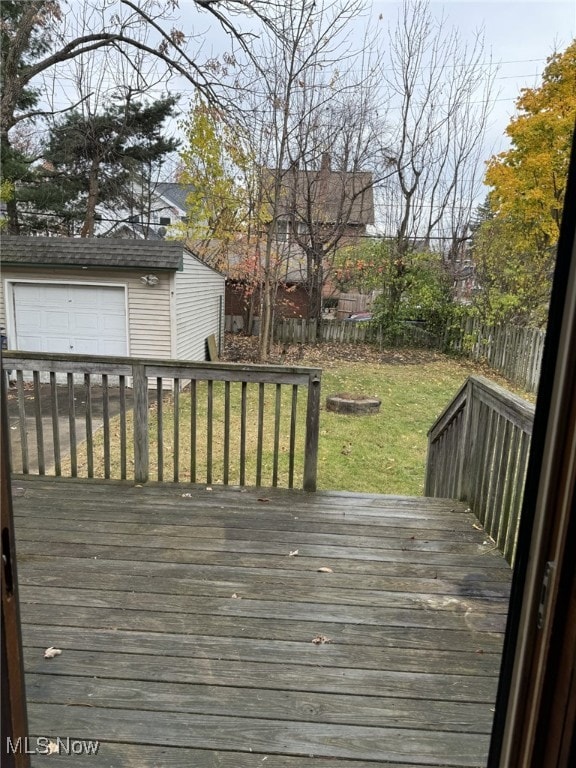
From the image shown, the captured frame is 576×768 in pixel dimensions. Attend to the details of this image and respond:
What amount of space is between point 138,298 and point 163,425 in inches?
157

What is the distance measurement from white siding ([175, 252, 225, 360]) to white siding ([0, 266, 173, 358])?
0.86 feet

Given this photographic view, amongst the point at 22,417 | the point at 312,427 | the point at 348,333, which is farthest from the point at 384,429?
the point at 348,333

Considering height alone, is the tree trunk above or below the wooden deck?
above

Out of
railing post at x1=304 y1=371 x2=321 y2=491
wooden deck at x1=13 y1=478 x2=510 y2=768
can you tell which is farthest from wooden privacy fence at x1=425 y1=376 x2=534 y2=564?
railing post at x1=304 y1=371 x2=321 y2=491

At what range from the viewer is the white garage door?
9.33 m

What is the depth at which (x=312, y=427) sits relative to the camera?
3.67 metres

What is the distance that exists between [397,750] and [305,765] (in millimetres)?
297

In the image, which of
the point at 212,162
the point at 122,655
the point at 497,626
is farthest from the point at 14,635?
the point at 212,162

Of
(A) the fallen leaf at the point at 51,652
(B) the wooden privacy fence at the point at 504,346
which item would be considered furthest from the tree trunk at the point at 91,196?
(A) the fallen leaf at the point at 51,652

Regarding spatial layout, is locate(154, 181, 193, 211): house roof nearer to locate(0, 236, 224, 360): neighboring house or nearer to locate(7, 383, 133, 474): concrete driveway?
locate(0, 236, 224, 360): neighboring house

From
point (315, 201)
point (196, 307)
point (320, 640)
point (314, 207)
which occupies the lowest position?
point (320, 640)

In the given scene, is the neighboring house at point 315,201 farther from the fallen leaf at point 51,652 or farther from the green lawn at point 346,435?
the fallen leaf at point 51,652

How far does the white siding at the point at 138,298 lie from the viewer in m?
9.16

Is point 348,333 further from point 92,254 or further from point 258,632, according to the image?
point 258,632
